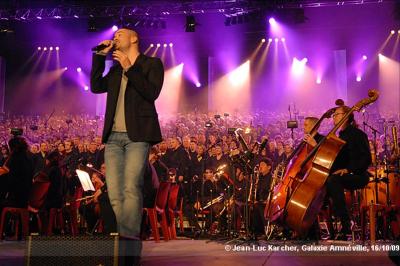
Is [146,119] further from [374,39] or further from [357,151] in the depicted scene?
[374,39]

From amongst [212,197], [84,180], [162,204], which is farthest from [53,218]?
[212,197]

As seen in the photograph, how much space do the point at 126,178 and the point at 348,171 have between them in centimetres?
351

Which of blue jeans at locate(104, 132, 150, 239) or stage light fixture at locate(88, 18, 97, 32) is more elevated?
stage light fixture at locate(88, 18, 97, 32)

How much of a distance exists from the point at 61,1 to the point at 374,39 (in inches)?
381

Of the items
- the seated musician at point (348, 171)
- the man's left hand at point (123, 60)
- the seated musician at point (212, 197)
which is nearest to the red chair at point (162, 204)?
the seated musician at point (212, 197)

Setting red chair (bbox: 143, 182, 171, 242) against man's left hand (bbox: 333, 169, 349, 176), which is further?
red chair (bbox: 143, 182, 171, 242)

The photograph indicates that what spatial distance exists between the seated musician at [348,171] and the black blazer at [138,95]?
3.04 meters

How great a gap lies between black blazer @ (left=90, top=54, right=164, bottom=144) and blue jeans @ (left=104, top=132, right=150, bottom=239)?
0.08m

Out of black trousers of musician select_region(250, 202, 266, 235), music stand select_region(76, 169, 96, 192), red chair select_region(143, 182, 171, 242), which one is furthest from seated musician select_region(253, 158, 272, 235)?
music stand select_region(76, 169, 96, 192)

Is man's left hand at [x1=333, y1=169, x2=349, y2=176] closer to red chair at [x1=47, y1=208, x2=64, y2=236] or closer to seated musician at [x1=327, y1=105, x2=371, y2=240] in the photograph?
seated musician at [x1=327, y1=105, x2=371, y2=240]

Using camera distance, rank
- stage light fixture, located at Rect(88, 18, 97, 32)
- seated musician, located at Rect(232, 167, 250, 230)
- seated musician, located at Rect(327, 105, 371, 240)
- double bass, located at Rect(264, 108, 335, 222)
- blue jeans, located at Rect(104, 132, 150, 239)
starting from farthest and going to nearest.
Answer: stage light fixture, located at Rect(88, 18, 97, 32)
seated musician, located at Rect(232, 167, 250, 230)
seated musician, located at Rect(327, 105, 371, 240)
double bass, located at Rect(264, 108, 335, 222)
blue jeans, located at Rect(104, 132, 150, 239)

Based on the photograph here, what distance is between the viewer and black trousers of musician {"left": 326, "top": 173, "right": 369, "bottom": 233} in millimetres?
6152

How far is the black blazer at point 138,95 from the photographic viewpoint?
12.3ft

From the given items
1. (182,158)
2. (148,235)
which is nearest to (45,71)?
(182,158)
